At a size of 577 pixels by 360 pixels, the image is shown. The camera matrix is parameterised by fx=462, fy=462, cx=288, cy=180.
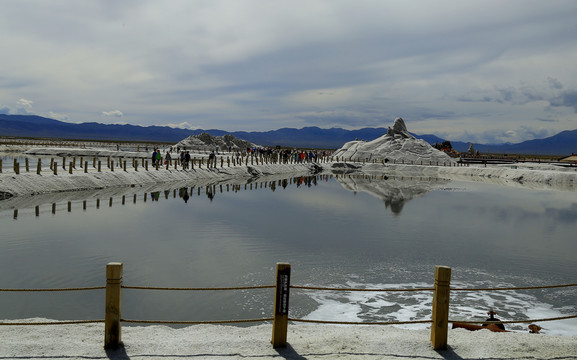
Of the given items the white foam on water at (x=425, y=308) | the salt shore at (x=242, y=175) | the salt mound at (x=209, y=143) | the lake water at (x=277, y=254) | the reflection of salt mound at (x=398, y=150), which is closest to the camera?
the white foam on water at (x=425, y=308)

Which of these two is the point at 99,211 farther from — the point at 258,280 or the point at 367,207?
the point at 367,207

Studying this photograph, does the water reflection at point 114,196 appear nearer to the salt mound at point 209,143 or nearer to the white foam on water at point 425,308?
the white foam on water at point 425,308

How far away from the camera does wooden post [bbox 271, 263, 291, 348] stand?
721 cm

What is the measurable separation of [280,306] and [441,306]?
8.32ft

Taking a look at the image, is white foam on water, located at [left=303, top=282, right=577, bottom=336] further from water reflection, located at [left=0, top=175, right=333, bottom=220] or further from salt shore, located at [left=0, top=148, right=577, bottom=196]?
salt shore, located at [left=0, top=148, right=577, bottom=196]

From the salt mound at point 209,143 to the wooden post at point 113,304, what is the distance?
9200 centimetres

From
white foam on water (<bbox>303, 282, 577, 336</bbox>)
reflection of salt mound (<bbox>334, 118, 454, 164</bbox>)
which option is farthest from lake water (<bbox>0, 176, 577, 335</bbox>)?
reflection of salt mound (<bbox>334, 118, 454, 164</bbox>)

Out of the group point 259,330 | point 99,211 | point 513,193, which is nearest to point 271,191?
point 99,211

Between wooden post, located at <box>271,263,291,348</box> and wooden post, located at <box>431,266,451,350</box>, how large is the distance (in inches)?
92.4

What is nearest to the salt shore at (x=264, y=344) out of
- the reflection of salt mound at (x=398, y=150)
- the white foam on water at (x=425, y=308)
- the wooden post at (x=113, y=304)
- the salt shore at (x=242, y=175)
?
the wooden post at (x=113, y=304)

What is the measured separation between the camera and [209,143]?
10762 cm

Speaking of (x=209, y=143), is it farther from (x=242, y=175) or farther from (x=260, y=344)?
(x=260, y=344)

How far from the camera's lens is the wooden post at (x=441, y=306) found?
7.24 m

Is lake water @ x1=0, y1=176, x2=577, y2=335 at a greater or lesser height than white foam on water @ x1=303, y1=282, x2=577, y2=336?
Answer: greater
